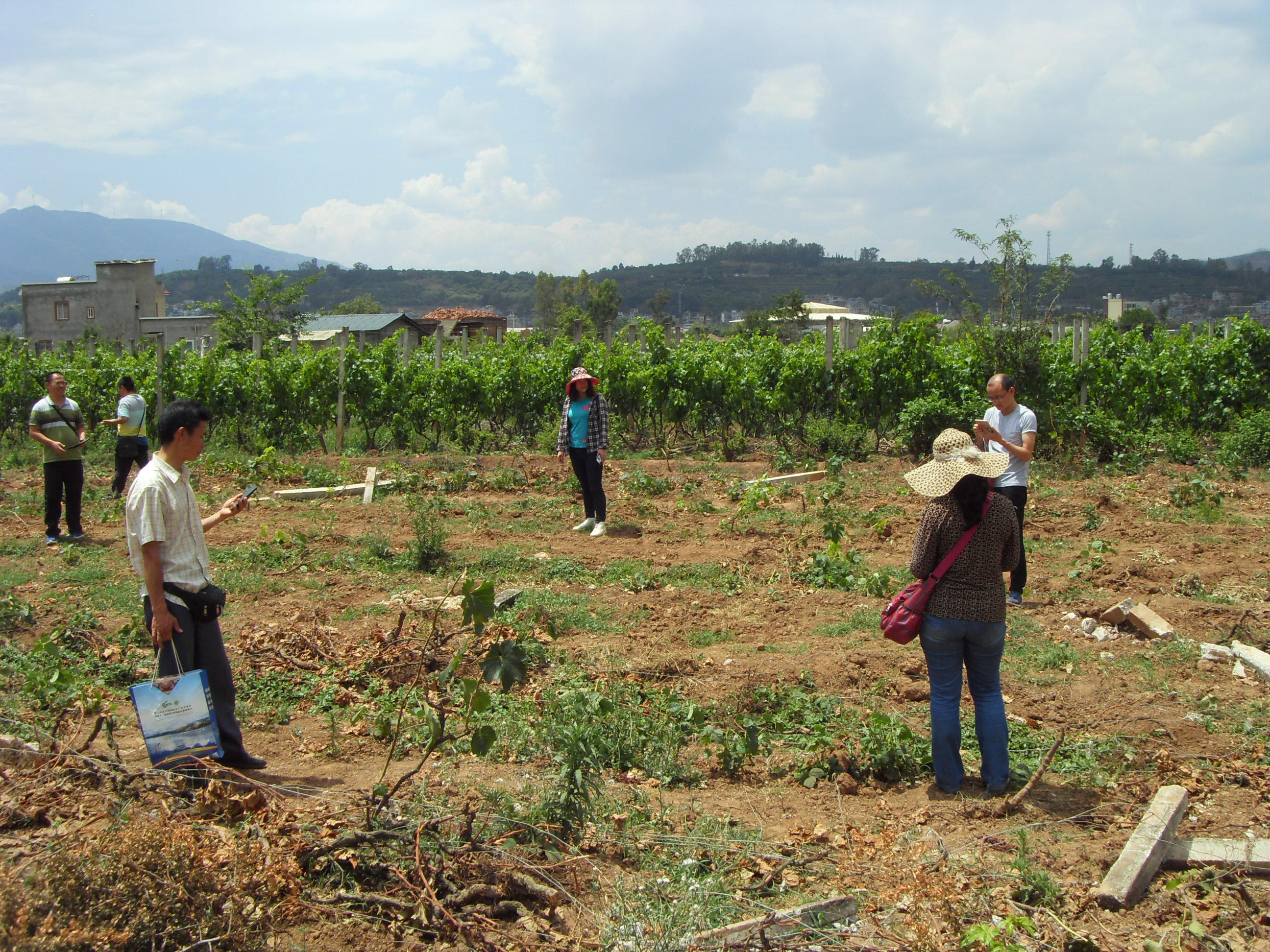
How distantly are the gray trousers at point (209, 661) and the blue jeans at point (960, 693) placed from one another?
3353 mm

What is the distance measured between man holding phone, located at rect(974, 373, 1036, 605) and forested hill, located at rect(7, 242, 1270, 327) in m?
57.1

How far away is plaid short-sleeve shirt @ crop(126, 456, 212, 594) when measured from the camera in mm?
4059

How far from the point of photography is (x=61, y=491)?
31.8 feet

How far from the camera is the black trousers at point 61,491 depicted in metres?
9.51

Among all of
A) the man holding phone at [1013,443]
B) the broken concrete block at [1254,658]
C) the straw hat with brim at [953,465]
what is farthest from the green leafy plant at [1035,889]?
the man holding phone at [1013,443]

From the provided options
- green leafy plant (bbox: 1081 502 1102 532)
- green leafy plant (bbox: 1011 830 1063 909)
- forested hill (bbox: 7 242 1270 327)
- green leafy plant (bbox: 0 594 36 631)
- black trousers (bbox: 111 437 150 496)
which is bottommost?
green leafy plant (bbox: 1011 830 1063 909)

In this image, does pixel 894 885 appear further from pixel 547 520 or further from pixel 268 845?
pixel 547 520

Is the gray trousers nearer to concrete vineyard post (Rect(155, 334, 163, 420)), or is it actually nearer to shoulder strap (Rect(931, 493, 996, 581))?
shoulder strap (Rect(931, 493, 996, 581))

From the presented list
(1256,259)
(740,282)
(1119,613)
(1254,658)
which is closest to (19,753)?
(1119,613)

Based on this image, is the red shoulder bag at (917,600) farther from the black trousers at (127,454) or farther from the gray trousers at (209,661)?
the black trousers at (127,454)

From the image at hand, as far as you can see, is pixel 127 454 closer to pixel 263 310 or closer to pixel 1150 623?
pixel 1150 623

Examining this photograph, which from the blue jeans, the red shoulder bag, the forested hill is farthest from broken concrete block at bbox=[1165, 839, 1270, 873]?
the forested hill

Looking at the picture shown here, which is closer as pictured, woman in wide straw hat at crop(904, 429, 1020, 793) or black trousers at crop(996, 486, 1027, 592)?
woman in wide straw hat at crop(904, 429, 1020, 793)

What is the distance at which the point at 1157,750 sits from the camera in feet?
15.6
